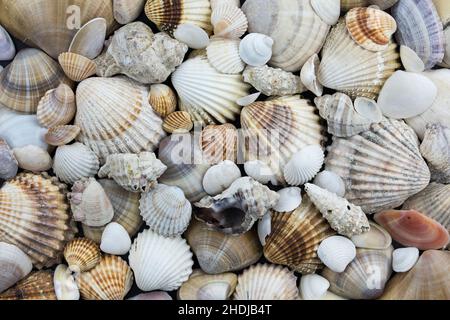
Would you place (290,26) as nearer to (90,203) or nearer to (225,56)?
(225,56)

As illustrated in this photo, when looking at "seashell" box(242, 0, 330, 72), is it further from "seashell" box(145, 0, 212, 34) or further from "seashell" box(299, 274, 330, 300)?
"seashell" box(299, 274, 330, 300)

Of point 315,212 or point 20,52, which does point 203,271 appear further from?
point 20,52

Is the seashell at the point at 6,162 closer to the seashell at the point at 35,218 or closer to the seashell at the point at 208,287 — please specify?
the seashell at the point at 35,218

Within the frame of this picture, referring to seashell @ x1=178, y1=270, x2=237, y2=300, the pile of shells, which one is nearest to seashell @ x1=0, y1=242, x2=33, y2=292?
the pile of shells

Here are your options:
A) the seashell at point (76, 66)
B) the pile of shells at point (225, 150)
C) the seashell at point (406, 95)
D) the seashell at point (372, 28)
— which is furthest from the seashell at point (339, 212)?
the seashell at point (76, 66)

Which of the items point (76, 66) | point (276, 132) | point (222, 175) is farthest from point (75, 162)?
point (276, 132)

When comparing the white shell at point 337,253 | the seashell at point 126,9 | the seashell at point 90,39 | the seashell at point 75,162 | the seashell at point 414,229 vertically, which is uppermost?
the seashell at point 126,9

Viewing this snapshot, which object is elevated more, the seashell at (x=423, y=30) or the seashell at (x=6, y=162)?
the seashell at (x=423, y=30)

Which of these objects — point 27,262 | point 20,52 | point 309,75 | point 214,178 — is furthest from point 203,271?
point 20,52
